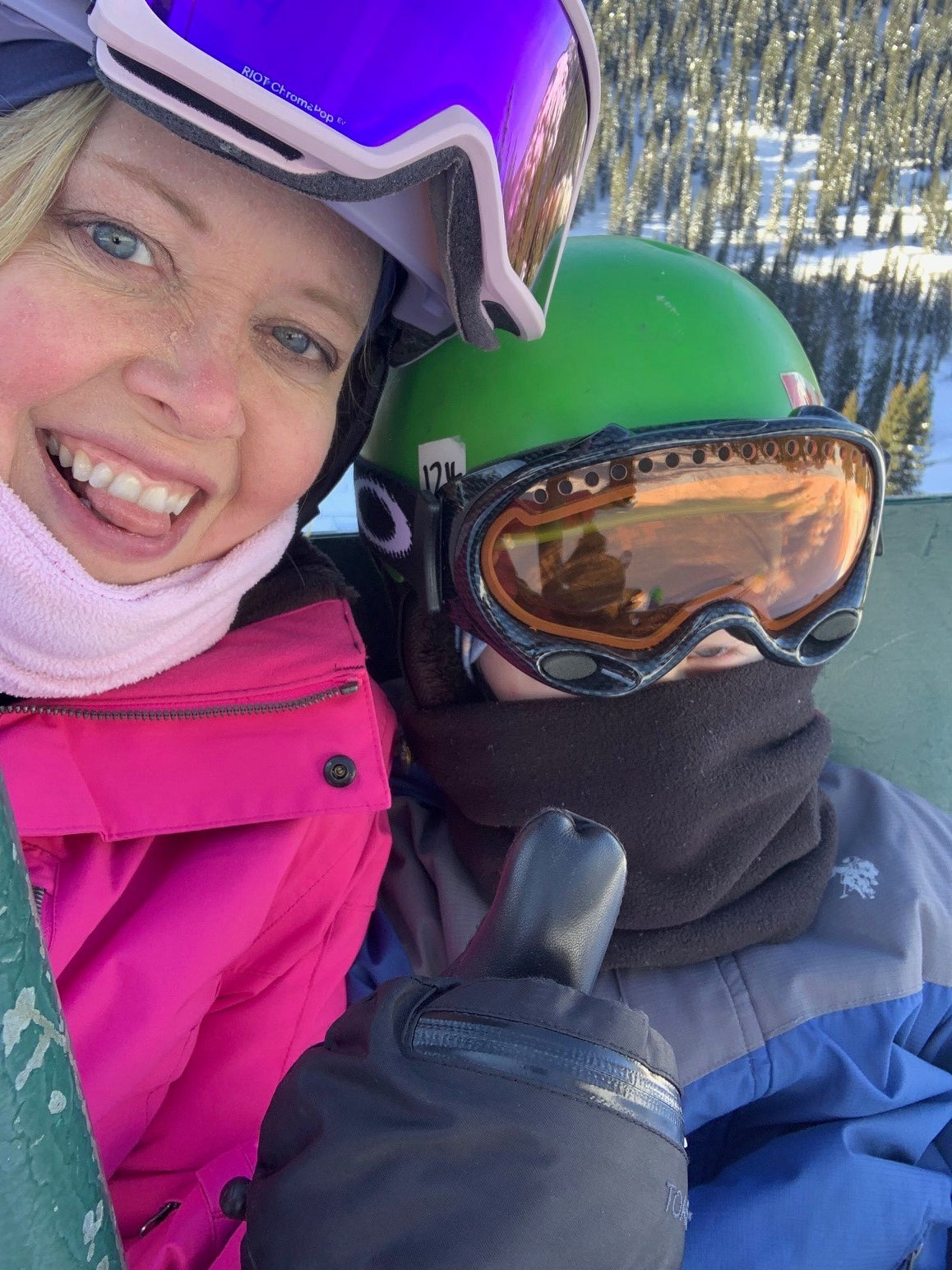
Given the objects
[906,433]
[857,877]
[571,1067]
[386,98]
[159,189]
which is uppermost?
[386,98]

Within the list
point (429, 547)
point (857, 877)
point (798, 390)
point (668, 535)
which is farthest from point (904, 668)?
point (429, 547)

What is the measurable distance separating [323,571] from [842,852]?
1.11 metres

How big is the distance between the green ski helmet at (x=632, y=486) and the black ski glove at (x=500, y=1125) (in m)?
0.70

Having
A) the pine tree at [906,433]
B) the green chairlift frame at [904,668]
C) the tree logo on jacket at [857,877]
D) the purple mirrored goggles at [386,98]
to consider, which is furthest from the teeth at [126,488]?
the pine tree at [906,433]

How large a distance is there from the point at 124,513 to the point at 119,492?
0.04 metres

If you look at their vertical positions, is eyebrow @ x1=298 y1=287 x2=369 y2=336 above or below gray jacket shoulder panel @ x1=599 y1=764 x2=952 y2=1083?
above

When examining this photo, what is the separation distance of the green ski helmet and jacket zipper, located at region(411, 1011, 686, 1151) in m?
0.82

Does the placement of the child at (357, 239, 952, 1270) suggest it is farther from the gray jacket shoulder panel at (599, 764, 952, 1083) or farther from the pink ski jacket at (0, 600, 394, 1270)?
the pink ski jacket at (0, 600, 394, 1270)

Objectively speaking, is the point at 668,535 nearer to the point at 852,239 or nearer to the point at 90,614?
the point at 90,614

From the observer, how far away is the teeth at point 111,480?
1.28 meters

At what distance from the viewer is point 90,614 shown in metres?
1.32

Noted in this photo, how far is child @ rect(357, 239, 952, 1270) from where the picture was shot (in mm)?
1545

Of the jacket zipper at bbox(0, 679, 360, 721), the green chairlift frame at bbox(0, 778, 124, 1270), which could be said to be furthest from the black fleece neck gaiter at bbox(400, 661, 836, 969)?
the green chairlift frame at bbox(0, 778, 124, 1270)

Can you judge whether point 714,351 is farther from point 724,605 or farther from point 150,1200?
point 150,1200
